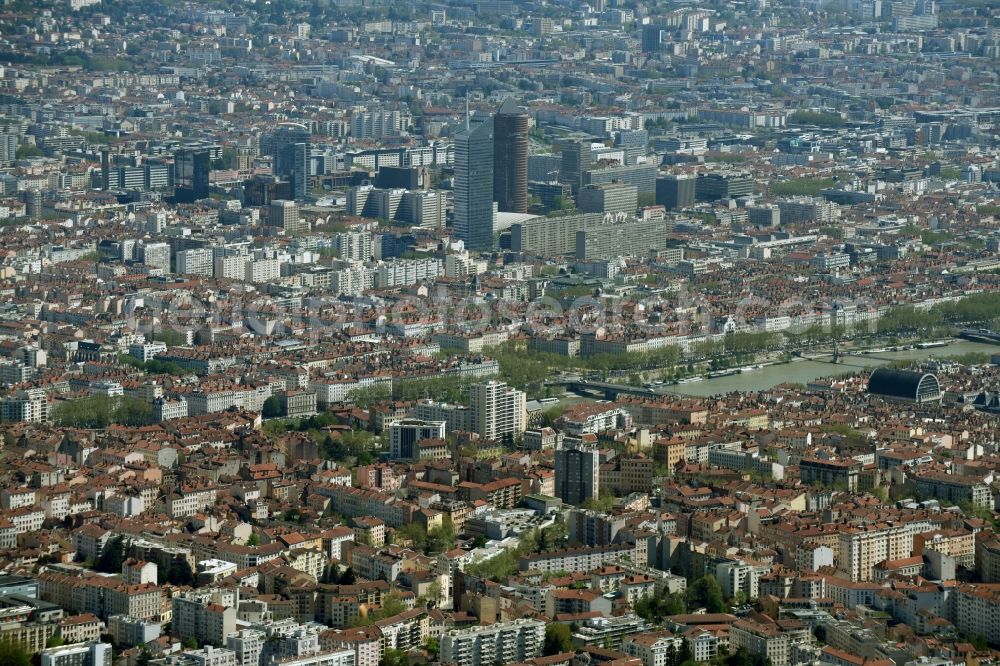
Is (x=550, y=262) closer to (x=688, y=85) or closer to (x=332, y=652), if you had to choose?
(x=332, y=652)

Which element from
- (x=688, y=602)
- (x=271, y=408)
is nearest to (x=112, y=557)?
(x=688, y=602)

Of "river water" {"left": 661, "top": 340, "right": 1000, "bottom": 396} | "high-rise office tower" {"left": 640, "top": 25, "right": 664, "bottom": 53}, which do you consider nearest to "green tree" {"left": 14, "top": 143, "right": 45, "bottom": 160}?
"river water" {"left": 661, "top": 340, "right": 1000, "bottom": 396}

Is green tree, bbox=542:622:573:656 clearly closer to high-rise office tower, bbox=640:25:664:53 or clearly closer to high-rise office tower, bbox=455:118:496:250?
high-rise office tower, bbox=455:118:496:250

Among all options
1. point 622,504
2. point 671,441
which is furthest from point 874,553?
point 671,441

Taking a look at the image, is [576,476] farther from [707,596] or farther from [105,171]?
[105,171]

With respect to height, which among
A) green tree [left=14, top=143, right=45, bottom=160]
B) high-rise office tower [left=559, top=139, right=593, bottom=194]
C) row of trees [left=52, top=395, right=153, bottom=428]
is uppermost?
high-rise office tower [left=559, top=139, right=593, bottom=194]

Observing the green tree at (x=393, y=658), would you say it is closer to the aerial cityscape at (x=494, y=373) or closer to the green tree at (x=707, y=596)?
the aerial cityscape at (x=494, y=373)

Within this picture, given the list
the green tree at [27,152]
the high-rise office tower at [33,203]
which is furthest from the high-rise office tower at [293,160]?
the green tree at [27,152]
